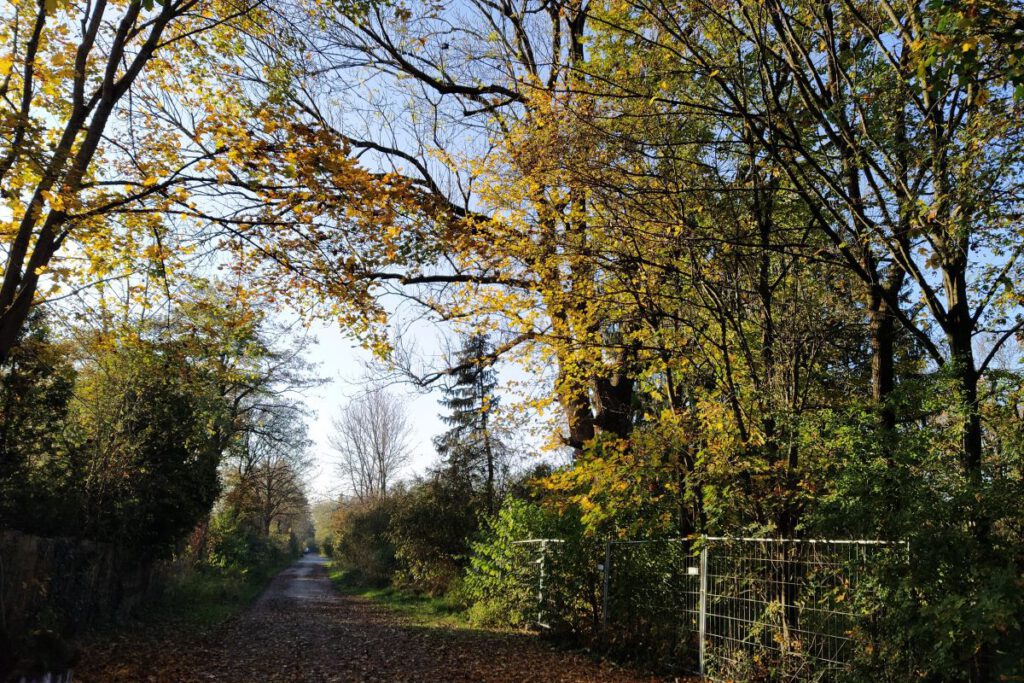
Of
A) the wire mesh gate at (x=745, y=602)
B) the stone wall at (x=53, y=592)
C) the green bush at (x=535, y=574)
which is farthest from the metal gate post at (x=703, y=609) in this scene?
the stone wall at (x=53, y=592)

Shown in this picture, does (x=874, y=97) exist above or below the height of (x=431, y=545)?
above

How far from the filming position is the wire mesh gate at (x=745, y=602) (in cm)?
616

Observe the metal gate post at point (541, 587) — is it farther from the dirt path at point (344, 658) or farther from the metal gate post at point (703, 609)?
the metal gate post at point (703, 609)

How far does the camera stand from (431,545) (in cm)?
2019

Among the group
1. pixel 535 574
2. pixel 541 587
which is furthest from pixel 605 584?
pixel 535 574

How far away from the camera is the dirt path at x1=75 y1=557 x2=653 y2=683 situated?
27.0 feet

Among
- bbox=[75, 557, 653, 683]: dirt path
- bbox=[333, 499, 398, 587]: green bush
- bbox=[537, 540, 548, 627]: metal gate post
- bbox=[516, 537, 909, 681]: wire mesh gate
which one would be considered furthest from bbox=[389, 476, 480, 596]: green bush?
bbox=[516, 537, 909, 681]: wire mesh gate

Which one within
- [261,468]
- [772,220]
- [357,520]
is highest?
[772,220]

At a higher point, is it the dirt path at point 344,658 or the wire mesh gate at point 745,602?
the wire mesh gate at point 745,602

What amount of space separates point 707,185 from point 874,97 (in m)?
1.99

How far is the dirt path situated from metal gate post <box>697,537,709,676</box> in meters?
0.84

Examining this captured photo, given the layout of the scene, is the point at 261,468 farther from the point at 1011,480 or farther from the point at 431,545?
the point at 1011,480

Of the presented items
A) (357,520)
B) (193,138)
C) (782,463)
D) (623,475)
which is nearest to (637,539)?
(623,475)

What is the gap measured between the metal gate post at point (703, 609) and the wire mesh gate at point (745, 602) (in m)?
0.01
